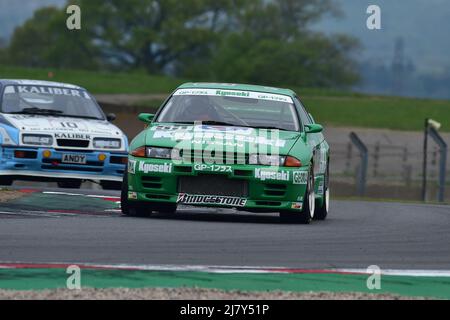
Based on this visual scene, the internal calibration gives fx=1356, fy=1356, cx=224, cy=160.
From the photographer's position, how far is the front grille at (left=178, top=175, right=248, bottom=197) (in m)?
12.6

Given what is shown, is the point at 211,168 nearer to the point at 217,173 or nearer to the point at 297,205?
the point at 217,173

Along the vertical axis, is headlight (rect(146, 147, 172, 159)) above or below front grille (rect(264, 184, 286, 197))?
above

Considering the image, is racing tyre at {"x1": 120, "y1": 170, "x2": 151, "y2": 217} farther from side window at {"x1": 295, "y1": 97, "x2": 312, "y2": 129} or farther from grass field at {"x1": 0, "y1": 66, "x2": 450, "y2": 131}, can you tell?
grass field at {"x1": 0, "y1": 66, "x2": 450, "y2": 131}

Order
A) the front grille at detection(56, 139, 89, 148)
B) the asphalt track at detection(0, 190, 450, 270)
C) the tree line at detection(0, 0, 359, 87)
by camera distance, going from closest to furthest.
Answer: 1. the asphalt track at detection(0, 190, 450, 270)
2. the front grille at detection(56, 139, 89, 148)
3. the tree line at detection(0, 0, 359, 87)

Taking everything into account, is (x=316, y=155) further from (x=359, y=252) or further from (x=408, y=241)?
(x=359, y=252)

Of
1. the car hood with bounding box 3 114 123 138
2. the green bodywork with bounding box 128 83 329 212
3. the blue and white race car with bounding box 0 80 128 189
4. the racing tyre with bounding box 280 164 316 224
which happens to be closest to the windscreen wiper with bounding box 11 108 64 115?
the blue and white race car with bounding box 0 80 128 189

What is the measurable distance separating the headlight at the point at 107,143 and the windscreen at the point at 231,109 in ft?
11.0

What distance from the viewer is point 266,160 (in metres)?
12.6

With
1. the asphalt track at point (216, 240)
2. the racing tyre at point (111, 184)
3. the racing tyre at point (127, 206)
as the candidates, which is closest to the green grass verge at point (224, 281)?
the asphalt track at point (216, 240)

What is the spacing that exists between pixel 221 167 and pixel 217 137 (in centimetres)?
37

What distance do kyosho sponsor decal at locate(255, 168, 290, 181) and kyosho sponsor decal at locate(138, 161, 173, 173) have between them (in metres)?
0.82

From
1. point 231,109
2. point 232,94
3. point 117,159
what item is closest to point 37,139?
point 117,159
